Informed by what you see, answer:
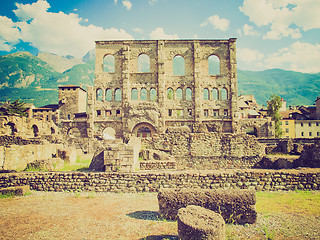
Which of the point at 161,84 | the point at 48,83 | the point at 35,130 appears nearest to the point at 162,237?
the point at 161,84

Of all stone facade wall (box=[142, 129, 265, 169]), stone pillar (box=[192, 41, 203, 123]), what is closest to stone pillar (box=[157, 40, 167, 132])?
stone pillar (box=[192, 41, 203, 123])

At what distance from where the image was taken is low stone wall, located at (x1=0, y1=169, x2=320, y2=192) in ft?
24.4

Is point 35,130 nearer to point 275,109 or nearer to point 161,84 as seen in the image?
point 161,84

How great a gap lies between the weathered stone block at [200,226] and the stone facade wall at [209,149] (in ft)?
32.9

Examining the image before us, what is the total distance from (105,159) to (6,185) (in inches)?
152

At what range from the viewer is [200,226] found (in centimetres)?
349

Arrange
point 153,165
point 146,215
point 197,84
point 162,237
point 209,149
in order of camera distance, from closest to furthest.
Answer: point 162,237 < point 146,215 < point 153,165 < point 209,149 < point 197,84

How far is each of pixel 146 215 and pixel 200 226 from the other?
2.32 meters

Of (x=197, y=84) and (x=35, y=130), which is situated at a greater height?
(x=197, y=84)

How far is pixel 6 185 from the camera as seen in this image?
7715mm

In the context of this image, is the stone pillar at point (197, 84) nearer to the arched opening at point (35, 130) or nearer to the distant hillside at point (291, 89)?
the arched opening at point (35, 130)

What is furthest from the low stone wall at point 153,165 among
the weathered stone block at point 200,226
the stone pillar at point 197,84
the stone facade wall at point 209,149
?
the stone pillar at point 197,84

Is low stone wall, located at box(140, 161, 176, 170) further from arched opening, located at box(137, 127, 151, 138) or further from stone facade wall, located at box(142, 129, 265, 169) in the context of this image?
arched opening, located at box(137, 127, 151, 138)

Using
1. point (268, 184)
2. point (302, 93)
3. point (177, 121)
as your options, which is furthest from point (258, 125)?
point (302, 93)
